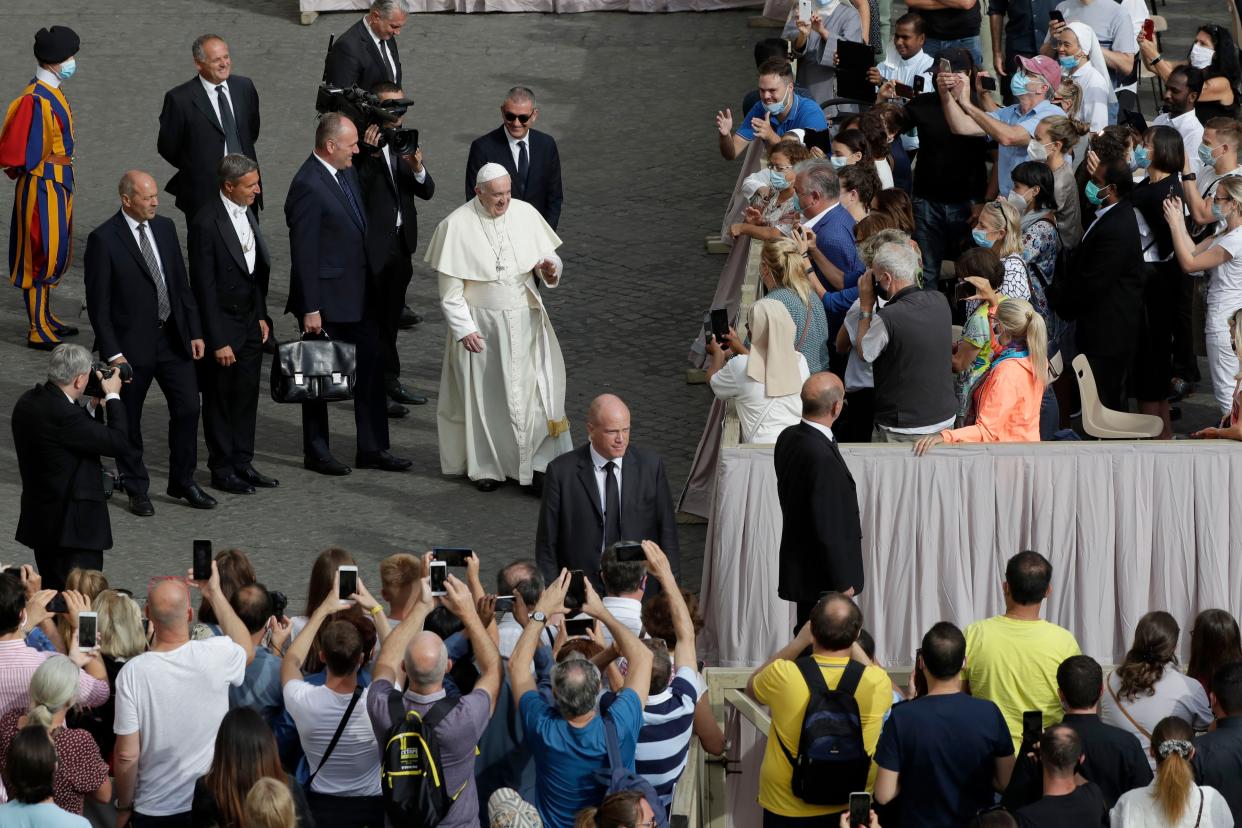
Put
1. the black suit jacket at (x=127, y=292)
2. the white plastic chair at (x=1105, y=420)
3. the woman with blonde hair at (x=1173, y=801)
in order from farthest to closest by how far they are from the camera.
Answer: the black suit jacket at (x=127, y=292) < the white plastic chair at (x=1105, y=420) < the woman with blonde hair at (x=1173, y=801)

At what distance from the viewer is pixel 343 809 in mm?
7625

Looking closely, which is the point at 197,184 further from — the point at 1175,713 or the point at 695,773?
the point at 1175,713

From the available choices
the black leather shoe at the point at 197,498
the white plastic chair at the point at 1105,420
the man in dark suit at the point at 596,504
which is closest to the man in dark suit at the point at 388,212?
the black leather shoe at the point at 197,498

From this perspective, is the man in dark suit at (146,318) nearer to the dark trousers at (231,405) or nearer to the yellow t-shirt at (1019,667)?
the dark trousers at (231,405)

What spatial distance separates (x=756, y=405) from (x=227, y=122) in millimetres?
5265

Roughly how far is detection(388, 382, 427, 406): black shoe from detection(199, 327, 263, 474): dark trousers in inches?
51.2

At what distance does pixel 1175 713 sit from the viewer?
779 centimetres

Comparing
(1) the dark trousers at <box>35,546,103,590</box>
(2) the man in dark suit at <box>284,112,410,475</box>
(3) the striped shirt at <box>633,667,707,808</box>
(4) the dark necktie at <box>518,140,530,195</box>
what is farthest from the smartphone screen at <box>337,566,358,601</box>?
(4) the dark necktie at <box>518,140,530,195</box>

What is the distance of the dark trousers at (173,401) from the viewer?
39.1ft

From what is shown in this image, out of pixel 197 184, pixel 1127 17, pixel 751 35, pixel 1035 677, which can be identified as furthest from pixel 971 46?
pixel 1035 677

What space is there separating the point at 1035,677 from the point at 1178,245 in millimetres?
4113

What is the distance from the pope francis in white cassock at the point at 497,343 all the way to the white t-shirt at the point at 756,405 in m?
2.27

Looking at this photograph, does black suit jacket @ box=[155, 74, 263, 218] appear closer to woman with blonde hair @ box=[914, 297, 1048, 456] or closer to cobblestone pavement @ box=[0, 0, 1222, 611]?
cobblestone pavement @ box=[0, 0, 1222, 611]

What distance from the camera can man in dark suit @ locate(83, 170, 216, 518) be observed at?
11750mm
